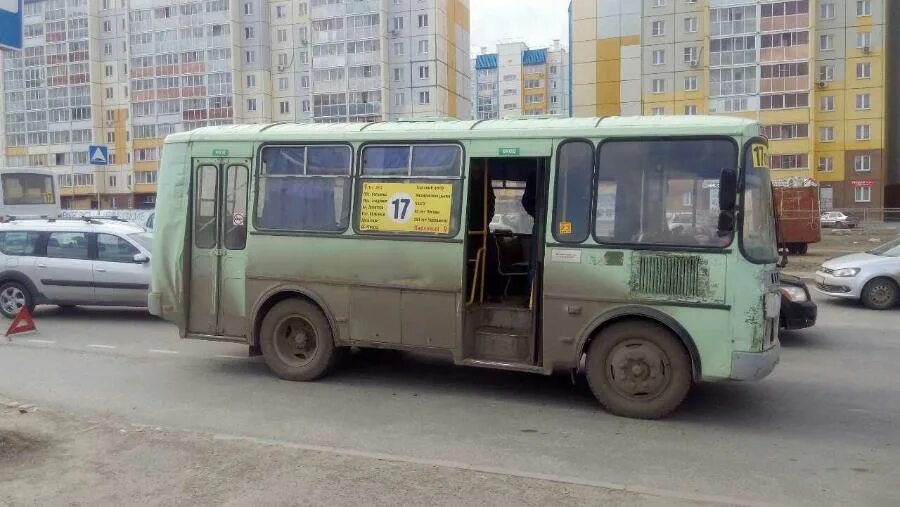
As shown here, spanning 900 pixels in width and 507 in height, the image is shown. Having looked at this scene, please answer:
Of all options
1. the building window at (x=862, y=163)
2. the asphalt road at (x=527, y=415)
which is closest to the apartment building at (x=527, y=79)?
the building window at (x=862, y=163)

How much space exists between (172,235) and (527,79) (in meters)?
123

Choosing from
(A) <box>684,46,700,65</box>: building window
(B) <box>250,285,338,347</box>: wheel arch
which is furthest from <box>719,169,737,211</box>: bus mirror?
(A) <box>684,46,700,65</box>: building window

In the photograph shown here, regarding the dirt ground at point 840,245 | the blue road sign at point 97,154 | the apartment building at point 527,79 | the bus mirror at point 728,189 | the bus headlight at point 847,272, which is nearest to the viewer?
the bus mirror at point 728,189

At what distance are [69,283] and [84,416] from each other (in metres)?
6.78

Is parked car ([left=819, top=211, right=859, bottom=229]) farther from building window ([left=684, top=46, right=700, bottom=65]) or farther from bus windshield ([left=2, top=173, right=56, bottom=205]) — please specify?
bus windshield ([left=2, top=173, right=56, bottom=205])

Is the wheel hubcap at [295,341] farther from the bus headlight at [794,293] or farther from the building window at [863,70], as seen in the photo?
the building window at [863,70]

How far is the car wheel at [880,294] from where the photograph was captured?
13.6 m

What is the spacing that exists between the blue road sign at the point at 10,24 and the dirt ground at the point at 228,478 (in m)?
3.11

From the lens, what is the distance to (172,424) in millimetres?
6695

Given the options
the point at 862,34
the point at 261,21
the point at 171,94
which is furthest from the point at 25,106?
the point at 862,34

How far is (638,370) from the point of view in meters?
6.80

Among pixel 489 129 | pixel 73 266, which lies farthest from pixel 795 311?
pixel 73 266

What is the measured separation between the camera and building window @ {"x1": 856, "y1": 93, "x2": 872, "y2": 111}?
63.0 metres

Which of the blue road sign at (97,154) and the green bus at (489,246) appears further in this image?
the blue road sign at (97,154)
